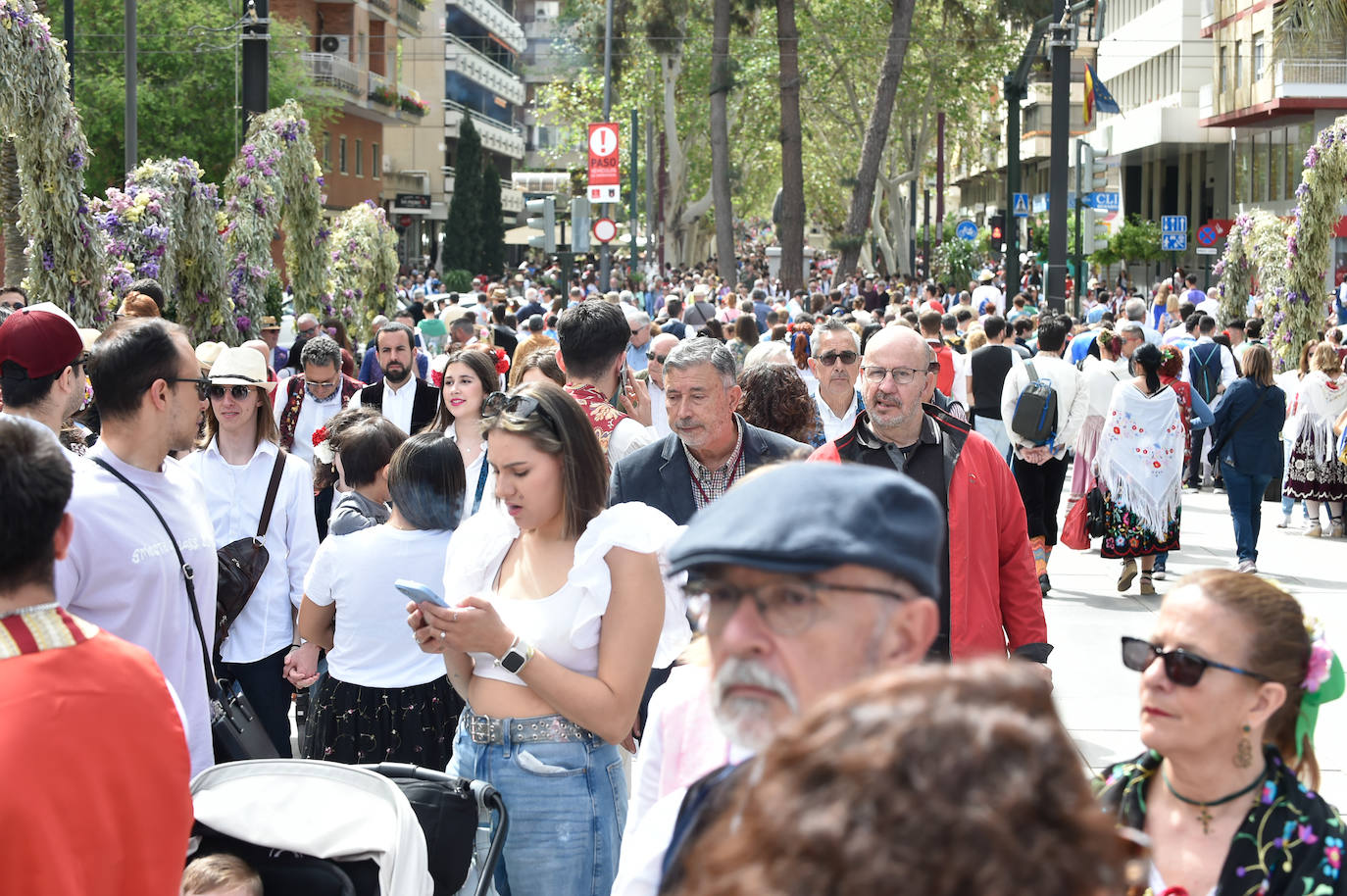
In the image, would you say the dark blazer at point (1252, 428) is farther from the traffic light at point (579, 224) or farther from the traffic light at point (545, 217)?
the traffic light at point (579, 224)

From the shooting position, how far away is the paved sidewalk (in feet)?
26.0

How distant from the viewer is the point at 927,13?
4888 centimetres

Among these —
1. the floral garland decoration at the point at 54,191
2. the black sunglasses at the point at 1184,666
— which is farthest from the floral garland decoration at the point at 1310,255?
the black sunglasses at the point at 1184,666

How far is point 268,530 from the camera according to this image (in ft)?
19.3

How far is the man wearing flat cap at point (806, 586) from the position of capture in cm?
172

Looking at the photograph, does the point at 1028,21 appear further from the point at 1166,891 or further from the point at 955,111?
the point at 1166,891

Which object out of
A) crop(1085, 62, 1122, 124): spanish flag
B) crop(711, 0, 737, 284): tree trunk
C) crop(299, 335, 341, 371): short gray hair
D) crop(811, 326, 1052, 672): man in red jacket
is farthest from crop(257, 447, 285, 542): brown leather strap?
crop(711, 0, 737, 284): tree trunk

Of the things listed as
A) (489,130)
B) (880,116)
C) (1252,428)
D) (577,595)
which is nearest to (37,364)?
(577,595)

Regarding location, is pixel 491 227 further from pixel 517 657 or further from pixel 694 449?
pixel 517 657

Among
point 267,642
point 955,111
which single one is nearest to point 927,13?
point 955,111

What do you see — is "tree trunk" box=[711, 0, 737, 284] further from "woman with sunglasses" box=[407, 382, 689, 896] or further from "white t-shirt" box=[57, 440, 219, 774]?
"woman with sunglasses" box=[407, 382, 689, 896]

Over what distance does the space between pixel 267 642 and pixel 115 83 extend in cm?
3775

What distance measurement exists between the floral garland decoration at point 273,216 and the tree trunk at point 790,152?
16.8m

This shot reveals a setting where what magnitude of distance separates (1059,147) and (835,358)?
13228 millimetres
